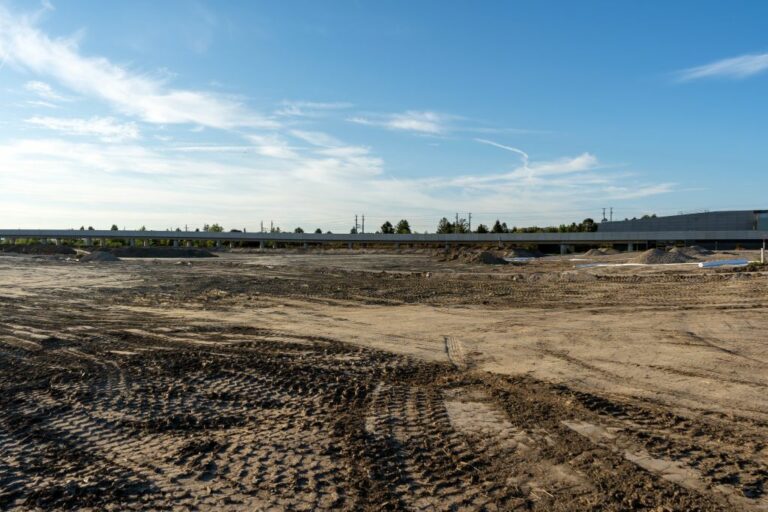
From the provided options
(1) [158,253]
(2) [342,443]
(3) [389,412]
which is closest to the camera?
(2) [342,443]

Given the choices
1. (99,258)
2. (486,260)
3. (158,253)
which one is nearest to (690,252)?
(486,260)

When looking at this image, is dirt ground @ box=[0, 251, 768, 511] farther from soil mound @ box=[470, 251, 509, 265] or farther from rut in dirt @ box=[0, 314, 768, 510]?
soil mound @ box=[470, 251, 509, 265]

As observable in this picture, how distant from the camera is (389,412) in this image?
5973mm

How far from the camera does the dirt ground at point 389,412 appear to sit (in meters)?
4.13

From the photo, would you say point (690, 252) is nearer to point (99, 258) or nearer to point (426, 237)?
point (99, 258)

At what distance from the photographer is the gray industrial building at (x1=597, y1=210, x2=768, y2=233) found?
7375 centimetres

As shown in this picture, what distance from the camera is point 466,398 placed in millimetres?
6559

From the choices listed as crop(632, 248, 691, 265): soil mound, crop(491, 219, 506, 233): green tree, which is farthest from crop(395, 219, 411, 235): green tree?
crop(632, 248, 691, 265): soil mound

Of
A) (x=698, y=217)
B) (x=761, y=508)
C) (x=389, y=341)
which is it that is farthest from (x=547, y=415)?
(x=698, y=217)

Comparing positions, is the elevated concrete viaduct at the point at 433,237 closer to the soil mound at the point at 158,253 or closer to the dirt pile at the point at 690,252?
the dirt pile at the point at 690,252

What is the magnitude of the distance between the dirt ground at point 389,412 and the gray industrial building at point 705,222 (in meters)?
73.2

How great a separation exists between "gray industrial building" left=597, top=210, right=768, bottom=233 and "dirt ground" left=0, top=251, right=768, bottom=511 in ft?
240

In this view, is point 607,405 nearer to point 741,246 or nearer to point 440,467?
point 440,467

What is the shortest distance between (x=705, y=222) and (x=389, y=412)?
8517 centimetres
